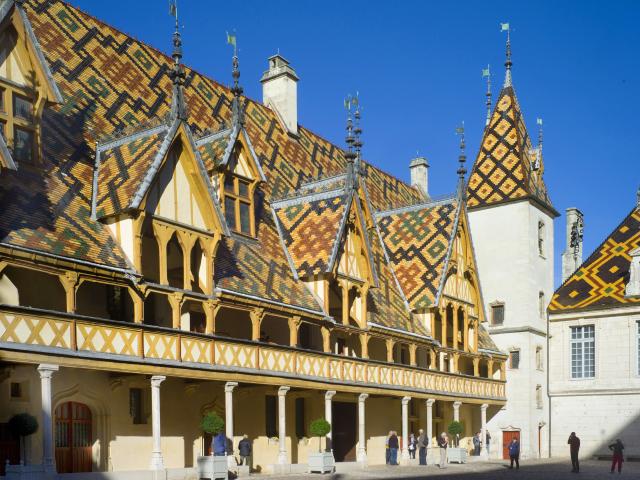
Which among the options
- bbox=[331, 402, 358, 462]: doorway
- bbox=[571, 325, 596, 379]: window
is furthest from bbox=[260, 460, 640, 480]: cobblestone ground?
bbox=[571, 325, 596, 379]: window

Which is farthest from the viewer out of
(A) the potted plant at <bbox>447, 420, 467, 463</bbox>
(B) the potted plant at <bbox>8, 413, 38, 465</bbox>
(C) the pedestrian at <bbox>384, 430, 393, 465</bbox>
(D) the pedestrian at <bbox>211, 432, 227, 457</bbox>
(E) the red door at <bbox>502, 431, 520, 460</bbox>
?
(E) the red door at <bbox>502, 431, 520, 460</bbox>

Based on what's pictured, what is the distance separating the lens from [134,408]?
826 inches

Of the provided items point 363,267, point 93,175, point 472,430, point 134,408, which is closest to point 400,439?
point 472,430

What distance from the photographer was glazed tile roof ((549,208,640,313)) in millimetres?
39500

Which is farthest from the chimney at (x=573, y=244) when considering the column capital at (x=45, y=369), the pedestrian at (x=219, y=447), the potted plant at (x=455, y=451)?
the column capital at (x=45, y=369)

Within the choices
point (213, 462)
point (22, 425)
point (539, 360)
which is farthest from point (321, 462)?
point (539, 360)

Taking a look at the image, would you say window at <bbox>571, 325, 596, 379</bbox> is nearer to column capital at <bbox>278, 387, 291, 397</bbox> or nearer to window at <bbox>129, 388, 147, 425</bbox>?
column capital at <bbox>278, 387, 291, 397</bbox>

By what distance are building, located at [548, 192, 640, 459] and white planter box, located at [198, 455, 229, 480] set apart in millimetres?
23552

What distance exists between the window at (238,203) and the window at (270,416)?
4877mm

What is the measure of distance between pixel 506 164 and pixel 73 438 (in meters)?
27.3

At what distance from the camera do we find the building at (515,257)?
128 ft

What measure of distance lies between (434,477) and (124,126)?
1231 centimetres

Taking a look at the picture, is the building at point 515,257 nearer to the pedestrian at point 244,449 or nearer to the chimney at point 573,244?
the chimney at point 573,244

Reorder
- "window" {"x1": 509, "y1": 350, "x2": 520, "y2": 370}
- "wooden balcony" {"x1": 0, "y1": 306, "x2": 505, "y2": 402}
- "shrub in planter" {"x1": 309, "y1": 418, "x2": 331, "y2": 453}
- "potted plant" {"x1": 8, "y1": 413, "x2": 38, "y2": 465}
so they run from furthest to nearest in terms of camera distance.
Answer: "window" {"x1": 509, "y1": 350, "x2": 520, "y2": 370}, "shrub in planter" {"x1": 309, "y1": 418, "x2": 331, "y2": 453}, "wooden balcony" {"x1": 0, "y1": 306, "x2": 505, "y2": 402}, "potted plant" {"x1": 8, "y1": 413, "x2": 38, "y2": 465}
